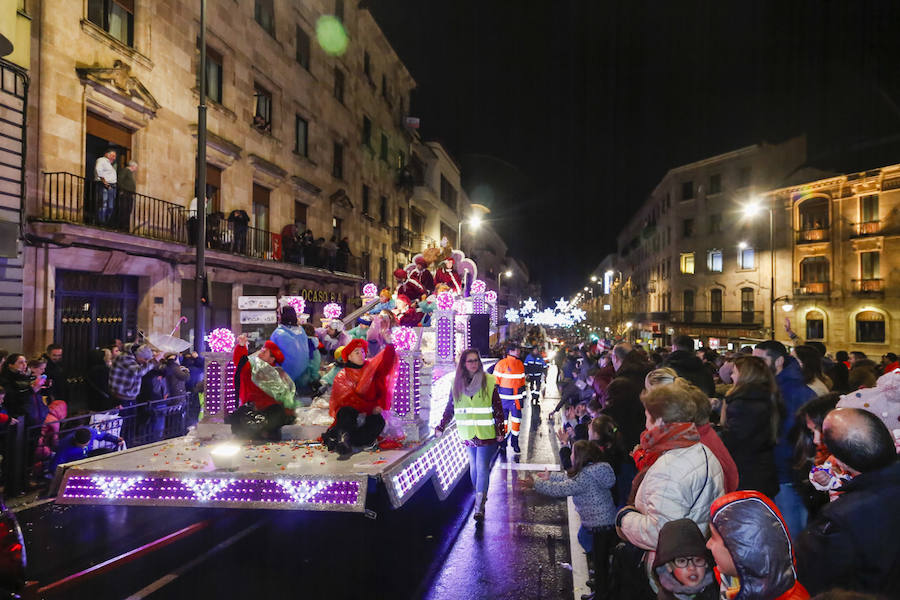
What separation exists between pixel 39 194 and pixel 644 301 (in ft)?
187

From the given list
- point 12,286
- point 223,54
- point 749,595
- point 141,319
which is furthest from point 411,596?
point 223,54

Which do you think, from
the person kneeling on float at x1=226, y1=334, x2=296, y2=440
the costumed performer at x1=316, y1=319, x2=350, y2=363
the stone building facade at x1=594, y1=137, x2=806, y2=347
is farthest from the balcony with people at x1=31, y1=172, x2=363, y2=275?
the stone building facade at x1=594, y1=137, x2=806, y2=347

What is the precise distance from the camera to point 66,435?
8266mm

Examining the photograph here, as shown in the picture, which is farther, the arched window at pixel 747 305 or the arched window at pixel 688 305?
the arched window at pixel 688 305

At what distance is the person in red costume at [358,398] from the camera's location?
6031 mm

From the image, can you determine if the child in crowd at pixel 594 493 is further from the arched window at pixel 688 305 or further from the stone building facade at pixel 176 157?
the arched window at pixel 688 305

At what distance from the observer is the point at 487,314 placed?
43.3 ft

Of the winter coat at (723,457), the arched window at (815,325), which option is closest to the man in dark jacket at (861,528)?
the winter coat at (723,457)

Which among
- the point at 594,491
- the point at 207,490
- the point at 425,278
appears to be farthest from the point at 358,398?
the point at 425,278

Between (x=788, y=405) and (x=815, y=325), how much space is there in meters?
34.7

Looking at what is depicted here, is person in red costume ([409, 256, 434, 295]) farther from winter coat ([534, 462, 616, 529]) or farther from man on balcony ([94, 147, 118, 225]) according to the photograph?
winter coat ([534, 462, 616, 529])

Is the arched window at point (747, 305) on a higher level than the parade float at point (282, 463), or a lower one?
higher

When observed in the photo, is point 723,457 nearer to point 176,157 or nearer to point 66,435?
point 66,435

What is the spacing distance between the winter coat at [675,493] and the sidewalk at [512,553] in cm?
231
